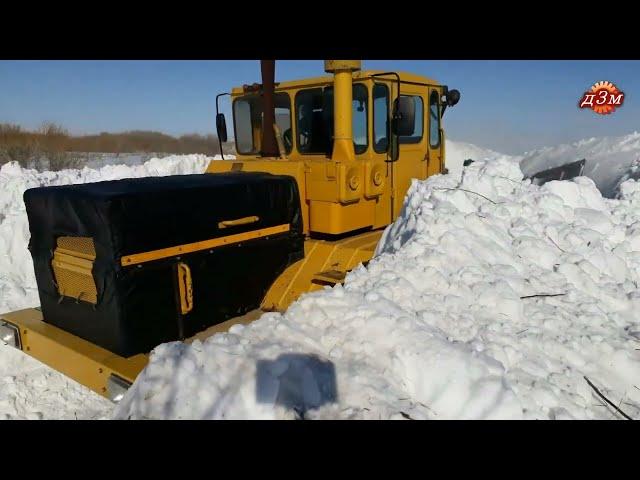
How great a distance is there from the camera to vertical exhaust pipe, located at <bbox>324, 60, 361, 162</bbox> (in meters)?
4.30

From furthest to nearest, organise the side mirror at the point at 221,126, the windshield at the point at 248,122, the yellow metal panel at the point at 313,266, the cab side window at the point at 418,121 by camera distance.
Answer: the side mirror at the point at 221,126 < the windshield at the point at 248,122 < the cab side window at the point at 418,121 < the yellow metal panel at the point at 313,266

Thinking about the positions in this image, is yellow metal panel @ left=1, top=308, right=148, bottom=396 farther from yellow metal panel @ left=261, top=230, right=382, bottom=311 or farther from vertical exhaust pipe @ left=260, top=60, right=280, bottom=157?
vertical exhaust pipe @ left=260, top=60, right=280, bottom=157

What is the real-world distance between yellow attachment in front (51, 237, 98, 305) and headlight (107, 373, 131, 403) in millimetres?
584

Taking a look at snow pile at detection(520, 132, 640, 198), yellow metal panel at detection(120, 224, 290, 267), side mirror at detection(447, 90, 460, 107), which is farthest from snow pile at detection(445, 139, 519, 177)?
yellow metal panel at detection(120, 224, 290, 267)

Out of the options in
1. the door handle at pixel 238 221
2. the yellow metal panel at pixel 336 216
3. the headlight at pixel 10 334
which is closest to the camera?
the door handle at pixel 238 221

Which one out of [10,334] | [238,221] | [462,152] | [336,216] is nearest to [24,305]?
[10,334]

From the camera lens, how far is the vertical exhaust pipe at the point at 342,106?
4.30 meters

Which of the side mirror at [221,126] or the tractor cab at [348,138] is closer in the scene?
the tractor cab at [348,138]

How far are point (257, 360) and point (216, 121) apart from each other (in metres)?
4.16

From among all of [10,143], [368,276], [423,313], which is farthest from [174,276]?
[10,143]

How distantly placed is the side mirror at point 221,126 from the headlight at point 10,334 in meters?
3.24

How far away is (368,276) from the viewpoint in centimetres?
351

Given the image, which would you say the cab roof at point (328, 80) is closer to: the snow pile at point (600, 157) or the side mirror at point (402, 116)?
the side mirror at point (402, 116)

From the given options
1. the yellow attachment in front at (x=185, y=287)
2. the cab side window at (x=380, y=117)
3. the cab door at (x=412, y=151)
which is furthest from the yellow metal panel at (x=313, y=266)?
the cab side window at (x=380, y=117)
